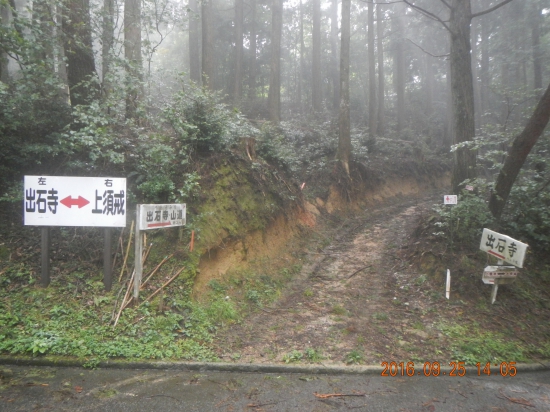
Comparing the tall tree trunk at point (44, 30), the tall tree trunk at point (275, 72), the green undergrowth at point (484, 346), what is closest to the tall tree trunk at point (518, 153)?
the green undergrowth at point (484, 346)

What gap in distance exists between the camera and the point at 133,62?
961cm

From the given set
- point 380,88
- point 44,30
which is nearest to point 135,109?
point 44,30

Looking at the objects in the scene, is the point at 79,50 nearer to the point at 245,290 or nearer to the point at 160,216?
the point at 160,216

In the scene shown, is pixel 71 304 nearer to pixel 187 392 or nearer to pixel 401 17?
pixel 187 392

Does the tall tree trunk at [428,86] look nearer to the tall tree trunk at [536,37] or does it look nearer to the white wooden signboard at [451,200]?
the tall tree trunk at [536,37]

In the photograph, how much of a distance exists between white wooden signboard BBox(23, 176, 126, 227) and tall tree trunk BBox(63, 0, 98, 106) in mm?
3549

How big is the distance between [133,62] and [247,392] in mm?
7995

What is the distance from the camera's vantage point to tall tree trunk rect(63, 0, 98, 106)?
9.71 metres

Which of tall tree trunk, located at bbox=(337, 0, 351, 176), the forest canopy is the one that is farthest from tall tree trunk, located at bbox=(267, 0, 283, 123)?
tall tree trunk, located at bbox=(337, 0, 351, 176)

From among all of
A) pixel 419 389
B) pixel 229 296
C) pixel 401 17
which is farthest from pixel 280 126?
pixel 401 17

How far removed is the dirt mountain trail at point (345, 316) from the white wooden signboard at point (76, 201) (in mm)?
2893
